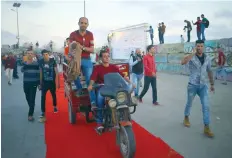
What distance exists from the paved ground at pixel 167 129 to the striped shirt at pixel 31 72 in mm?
1103

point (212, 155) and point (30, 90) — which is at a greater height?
point (30, 90)

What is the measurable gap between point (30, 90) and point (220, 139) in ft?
15.4

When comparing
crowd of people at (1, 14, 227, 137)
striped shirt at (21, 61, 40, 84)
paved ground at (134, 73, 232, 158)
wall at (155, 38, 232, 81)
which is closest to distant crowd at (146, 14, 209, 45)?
wall at (155, 38, 232, 81)

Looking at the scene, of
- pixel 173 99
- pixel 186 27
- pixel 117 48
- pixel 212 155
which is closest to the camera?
pixel 212 155

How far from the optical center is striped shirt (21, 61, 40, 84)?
5.91 metres

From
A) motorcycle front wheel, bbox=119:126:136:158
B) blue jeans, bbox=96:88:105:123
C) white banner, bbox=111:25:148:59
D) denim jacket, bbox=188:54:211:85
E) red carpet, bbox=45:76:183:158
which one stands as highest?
white banner, bbox=111:25:148:59

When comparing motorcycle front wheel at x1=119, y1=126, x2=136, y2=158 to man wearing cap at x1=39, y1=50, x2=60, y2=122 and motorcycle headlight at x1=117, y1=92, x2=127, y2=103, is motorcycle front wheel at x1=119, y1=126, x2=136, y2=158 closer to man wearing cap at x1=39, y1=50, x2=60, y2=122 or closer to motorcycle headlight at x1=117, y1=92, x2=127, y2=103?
motorcycle headlight at x1=117, y1=92, x2=127, y2=103

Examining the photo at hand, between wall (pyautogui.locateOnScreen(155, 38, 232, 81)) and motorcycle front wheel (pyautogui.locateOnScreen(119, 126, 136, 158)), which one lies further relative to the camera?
wall (pyautogui.locateOnScreen(155, 38, 232, 81))

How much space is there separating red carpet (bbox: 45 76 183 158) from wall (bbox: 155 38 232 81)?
32.6 feet

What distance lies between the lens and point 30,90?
602 centimetres

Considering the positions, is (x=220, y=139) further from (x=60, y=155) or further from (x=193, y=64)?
(x=60, y=155)

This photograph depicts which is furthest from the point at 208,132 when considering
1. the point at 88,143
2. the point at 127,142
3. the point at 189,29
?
the point at 189,29

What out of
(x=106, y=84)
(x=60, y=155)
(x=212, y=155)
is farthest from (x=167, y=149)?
(x=60, y=155)

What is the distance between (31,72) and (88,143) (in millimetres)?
2691
